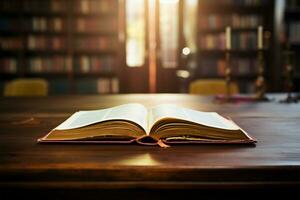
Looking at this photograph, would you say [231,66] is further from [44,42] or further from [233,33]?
[44,42]

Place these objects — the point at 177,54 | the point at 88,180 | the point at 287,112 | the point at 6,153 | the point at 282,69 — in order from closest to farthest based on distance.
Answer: the point at 88,180 < the point at 6,153 < the point at 287,112 < the point at 282,69 < the point at 177,54

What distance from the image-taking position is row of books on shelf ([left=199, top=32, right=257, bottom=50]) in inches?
190

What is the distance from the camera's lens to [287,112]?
1.55 meters

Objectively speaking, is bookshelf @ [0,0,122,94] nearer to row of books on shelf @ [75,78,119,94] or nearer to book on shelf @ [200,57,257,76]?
row of books on shelf @ [75,78,119,94]

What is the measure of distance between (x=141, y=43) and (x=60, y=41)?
0.99m

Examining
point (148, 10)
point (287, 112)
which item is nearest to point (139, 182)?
point (287, 112)

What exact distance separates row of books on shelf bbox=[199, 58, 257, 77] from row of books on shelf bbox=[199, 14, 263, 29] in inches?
15.4

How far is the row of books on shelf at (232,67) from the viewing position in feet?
16.1

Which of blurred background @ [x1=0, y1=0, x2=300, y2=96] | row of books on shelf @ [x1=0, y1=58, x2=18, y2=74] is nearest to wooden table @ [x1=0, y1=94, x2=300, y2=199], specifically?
blurred background @ [x1=0, y1=0, x2=300, y2=96]

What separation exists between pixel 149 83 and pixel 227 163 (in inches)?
184

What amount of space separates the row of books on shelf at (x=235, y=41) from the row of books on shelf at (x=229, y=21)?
10cm

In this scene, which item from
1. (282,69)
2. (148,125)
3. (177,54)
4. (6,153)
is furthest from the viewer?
(177,54)

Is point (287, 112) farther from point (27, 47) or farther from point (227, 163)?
point (27, 47)

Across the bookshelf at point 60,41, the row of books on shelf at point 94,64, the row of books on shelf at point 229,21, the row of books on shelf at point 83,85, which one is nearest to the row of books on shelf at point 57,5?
the bookshelf at point 60,41
